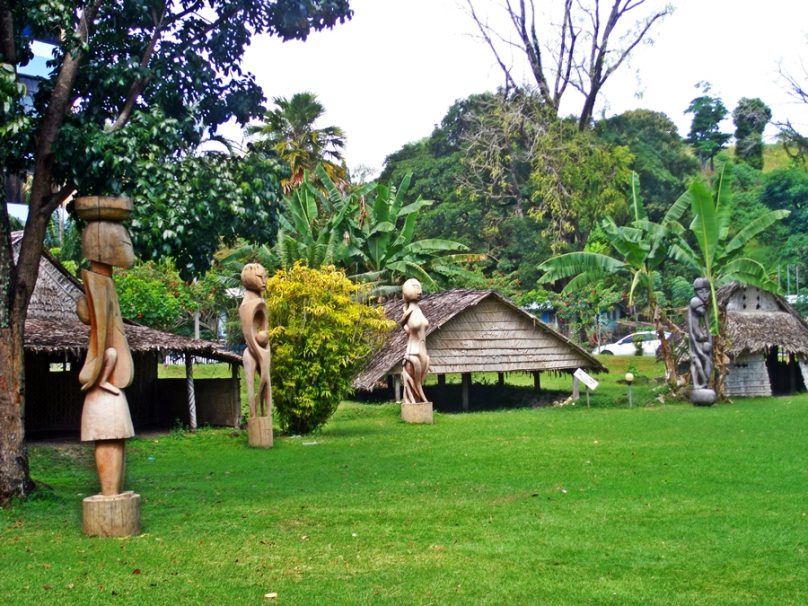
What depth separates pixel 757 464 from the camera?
13.0m

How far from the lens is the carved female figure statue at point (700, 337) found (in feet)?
80.1

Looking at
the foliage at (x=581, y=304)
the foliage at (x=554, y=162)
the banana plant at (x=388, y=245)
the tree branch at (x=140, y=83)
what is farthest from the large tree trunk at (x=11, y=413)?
the foliage at (x=554, y=162)

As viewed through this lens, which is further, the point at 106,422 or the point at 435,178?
the point at 435,178

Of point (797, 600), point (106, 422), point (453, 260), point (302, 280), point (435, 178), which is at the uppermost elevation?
point (435, 178)

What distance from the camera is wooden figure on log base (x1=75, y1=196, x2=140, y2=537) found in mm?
8961

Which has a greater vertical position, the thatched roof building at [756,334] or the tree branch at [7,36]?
the tree branch at [7,36]

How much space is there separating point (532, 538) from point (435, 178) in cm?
3532

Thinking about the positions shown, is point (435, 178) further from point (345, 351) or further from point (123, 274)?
point (345, 351)

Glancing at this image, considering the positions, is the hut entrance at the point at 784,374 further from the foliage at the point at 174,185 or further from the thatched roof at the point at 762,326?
the foliage at the point at 174,185

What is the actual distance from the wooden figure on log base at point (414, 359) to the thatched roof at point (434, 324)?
273 cm

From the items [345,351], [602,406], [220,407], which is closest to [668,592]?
[345,351]

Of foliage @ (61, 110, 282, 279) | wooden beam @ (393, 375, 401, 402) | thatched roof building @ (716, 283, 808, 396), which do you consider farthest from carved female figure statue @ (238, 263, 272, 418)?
thatched roof building @ (716, 283, 808, 396)

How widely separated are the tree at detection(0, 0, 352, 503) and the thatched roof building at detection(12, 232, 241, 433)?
6.31 metres

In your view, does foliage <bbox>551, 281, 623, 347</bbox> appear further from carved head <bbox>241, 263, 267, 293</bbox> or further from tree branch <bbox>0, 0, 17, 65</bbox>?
tree branch <bbox>0, 0, 17, 65</bbox>
